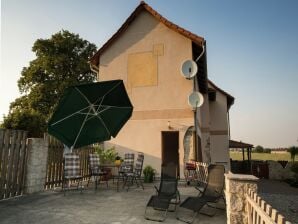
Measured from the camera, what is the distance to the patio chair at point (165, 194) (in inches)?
219

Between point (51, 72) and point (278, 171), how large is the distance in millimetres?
23634

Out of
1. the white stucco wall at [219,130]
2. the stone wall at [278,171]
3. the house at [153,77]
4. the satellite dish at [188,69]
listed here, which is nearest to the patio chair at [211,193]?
the house at [153,77]

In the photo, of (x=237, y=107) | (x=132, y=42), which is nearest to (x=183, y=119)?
(x=132, y=42)

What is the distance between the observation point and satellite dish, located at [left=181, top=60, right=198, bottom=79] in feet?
38.6

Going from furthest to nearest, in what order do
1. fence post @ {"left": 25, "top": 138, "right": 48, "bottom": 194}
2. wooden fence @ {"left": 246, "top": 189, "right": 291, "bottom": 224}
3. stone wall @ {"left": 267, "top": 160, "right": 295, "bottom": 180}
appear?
stone wall @ {"left": 267, "top": 160, "right": 295, "bottom": 180} < fence post @ {"left": 25, "top": 138, "right": 48, "bottom": 194} < wooden fence @ {"left": 246, "top": 189, "right": 291, "bottom": 224}

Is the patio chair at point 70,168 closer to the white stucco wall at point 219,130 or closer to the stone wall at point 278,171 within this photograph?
the white stucco wall at point 219,130

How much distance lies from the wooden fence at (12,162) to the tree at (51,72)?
51.8 feet

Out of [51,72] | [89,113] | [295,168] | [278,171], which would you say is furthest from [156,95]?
[278,171]

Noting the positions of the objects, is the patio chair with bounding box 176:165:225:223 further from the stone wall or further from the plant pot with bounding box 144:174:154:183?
the stone wall

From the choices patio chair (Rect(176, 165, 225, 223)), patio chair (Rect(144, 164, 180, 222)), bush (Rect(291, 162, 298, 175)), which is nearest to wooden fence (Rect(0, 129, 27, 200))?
patio chair (Rect(144, 164, 180, 222))

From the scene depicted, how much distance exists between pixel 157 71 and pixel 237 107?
12881 mm

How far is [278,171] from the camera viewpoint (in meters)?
22.2

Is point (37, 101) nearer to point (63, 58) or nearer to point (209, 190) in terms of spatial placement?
point (63, 58)

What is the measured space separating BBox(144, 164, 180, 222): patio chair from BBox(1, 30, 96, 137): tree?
61.7 feet
